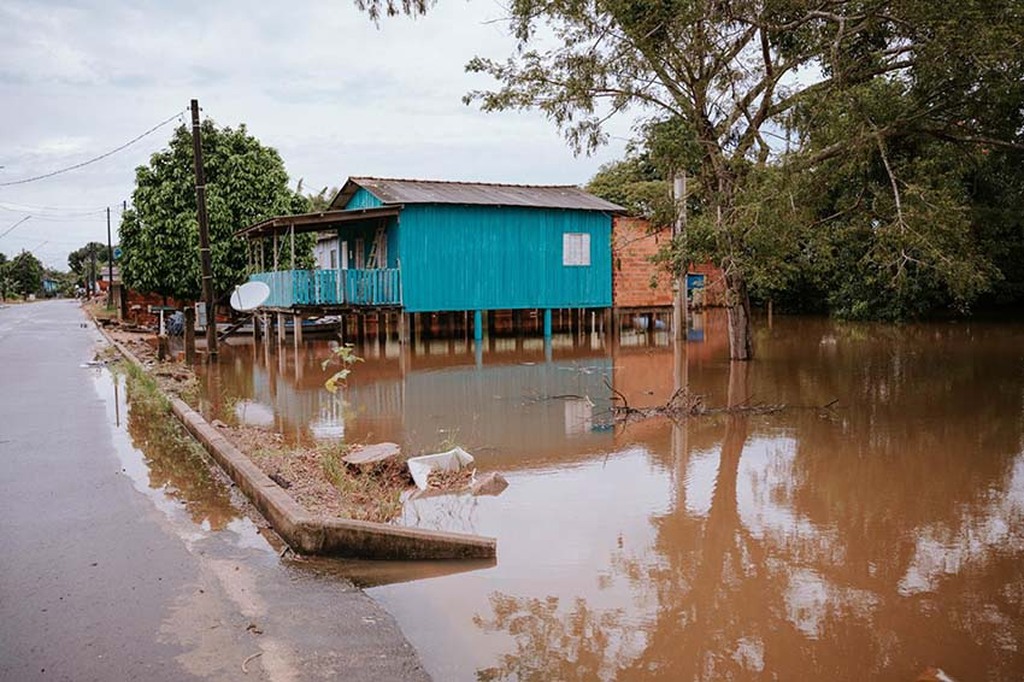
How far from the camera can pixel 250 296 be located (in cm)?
1867

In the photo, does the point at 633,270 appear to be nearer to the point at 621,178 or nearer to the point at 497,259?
the point at 497,259

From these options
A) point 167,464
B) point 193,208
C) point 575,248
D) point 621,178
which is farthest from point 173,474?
point 621,178

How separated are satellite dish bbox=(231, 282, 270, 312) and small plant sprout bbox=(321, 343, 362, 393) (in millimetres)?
1950

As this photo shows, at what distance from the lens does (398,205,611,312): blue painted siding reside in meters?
22.8

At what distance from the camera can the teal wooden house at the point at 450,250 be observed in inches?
875

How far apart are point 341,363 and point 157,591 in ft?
46.2

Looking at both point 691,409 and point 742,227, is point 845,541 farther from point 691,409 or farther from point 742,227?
point 742,227

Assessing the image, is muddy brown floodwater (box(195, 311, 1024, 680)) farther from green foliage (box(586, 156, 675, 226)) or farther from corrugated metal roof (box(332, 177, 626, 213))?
green foliage (box(586, 156, 675, 226))

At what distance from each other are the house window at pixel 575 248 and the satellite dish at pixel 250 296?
974 cm

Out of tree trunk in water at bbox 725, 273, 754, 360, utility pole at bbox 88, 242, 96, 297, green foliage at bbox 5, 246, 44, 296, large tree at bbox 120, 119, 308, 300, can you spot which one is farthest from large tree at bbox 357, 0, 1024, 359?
green foliage at bbox 5, 246, 44, 296

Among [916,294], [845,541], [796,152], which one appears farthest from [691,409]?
[916,294]

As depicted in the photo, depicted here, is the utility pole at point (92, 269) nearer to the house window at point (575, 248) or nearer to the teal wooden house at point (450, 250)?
the teal wooden house at point (450, 250)

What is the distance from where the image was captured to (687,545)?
6270 millimetres

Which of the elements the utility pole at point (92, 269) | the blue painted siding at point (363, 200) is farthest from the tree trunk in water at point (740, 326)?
the utility pole at point (92, 269)
